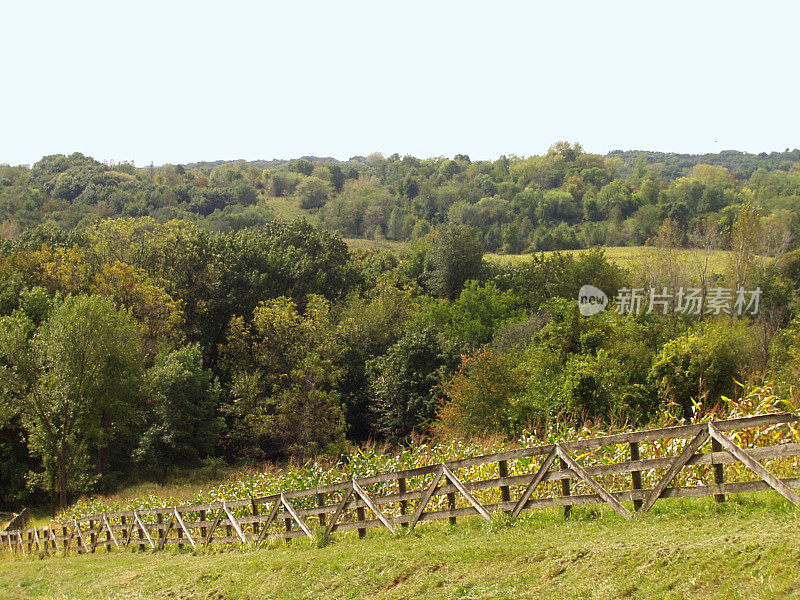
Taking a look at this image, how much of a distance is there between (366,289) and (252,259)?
12.9 meters

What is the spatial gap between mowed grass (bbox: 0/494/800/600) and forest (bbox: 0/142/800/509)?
5.53 metres

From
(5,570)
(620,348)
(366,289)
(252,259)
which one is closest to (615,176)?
(366,289)

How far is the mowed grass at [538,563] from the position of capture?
6.41m

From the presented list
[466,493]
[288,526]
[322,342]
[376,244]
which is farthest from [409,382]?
[376,244]

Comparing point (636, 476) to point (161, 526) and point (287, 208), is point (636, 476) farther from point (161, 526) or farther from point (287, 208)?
point (287, 208)

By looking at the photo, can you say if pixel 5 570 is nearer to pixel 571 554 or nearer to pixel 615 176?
pixel 571 554

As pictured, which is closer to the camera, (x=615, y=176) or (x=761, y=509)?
(x=761, y=509)

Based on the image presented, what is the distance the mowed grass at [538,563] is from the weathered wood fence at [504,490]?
0.29 metres

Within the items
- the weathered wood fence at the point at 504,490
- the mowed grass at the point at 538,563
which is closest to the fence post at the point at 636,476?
the weathered wood fence at the point at 504,490

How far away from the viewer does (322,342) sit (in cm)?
5266

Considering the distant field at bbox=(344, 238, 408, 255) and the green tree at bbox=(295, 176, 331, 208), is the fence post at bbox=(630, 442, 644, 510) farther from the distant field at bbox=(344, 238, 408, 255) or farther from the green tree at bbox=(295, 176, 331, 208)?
the green tree at bbox=(295, 176, 331, 208)

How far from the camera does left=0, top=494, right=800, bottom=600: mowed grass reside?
6.41m

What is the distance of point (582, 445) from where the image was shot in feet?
29.7

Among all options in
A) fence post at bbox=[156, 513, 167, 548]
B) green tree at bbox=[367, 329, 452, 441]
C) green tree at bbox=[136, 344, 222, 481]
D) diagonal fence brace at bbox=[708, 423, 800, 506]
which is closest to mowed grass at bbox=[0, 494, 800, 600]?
diagonal fence brace at bbox=[708, 423, 800, 506]
